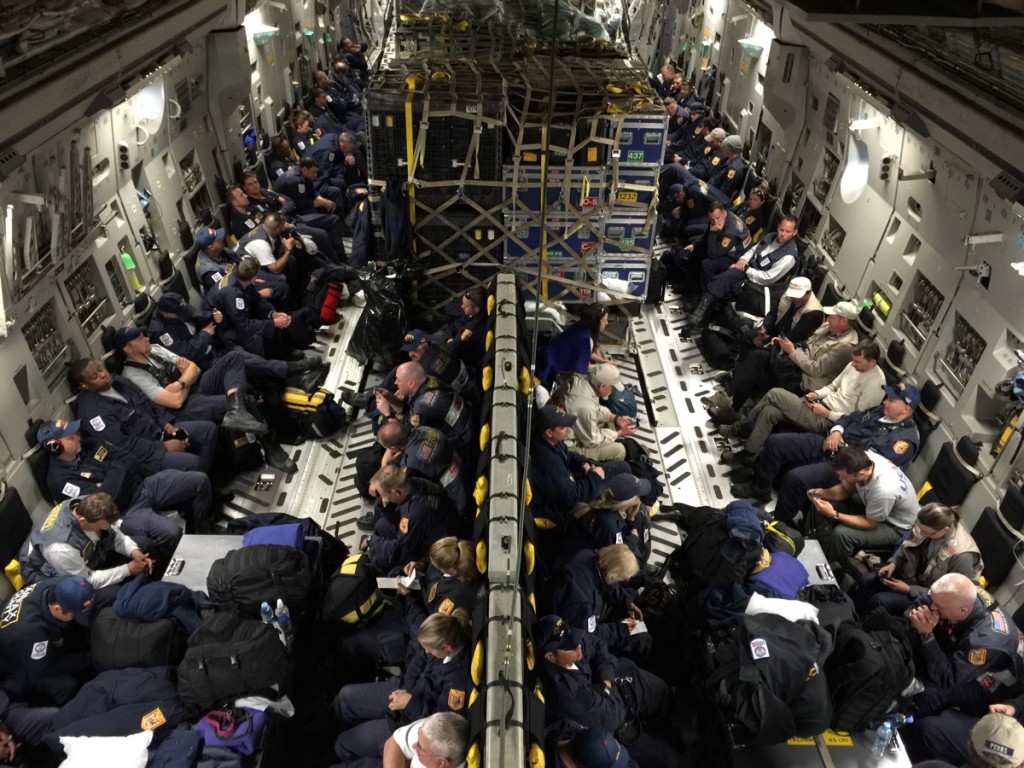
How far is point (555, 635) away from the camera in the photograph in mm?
3547

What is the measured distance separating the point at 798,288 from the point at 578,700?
4642 millimetres

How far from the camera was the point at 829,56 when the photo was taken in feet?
22.9

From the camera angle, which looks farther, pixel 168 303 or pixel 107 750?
pixel 168 303

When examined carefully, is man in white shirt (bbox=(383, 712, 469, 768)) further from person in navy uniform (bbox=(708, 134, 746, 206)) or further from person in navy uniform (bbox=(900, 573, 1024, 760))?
person in navy uniform (bbox=(708, 134, 746, 206))

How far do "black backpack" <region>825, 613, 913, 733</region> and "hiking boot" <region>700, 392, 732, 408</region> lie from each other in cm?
313

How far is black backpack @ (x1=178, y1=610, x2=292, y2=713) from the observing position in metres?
3.63

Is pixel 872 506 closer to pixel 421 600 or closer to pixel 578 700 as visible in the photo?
pixel 578 700

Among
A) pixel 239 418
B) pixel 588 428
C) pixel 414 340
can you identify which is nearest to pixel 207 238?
pixel 239 418

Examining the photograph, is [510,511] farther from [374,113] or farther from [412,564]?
[374,113]

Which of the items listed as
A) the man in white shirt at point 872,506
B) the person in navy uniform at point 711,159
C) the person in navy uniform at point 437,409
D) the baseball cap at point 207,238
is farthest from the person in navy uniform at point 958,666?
the person in navy uniform at point 711,159

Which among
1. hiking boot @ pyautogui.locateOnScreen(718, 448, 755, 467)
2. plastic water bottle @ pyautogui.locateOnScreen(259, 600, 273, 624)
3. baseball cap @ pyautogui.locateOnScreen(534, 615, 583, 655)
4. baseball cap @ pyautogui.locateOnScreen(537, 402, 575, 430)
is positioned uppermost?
baseball cap @ pyautogui.locateOnScreen(537, 402, 575, 430)

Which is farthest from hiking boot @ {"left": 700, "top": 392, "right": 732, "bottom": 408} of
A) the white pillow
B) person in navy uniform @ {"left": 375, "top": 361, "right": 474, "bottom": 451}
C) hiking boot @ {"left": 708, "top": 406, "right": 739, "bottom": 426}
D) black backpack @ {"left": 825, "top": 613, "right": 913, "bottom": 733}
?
the white pillow

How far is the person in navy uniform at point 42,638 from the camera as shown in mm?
3932

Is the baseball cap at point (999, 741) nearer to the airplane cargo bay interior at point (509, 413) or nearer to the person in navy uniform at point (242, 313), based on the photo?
the airplane cargo bay interior at point (509, 413)
